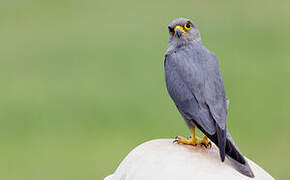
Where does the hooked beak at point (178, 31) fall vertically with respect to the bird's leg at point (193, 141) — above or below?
above

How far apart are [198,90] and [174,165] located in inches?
31.8

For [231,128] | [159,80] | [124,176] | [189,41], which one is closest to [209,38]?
[159,80]

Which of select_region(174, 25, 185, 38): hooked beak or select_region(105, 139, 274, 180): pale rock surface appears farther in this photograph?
select_region(174, 25, 185, 38): hooked beak

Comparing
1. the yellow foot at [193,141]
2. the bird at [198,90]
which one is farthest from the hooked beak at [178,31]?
the yellow foot at [193,141]

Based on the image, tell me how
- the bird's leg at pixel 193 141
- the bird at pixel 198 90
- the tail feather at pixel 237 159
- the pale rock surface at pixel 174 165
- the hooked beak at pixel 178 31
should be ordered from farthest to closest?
the hooked beak at pixel 178 31, the bird's leg at pixel 193 141, the bird at pixel 198 90, the tail feather at pixel 237 159, the pale rock surface at pixel 174 165

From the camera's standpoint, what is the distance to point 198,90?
400 centimetres

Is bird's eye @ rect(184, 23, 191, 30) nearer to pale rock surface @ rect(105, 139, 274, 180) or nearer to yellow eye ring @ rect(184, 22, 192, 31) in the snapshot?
yellow eye ring @ rect(184, 22, 192, 31)

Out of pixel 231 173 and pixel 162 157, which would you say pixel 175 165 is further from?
pixel 231 173

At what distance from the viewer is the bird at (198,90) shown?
377 centimetres

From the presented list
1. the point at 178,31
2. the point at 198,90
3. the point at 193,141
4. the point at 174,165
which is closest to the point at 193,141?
the point at 193,141

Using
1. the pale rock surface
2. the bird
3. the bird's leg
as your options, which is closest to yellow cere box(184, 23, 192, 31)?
the bird

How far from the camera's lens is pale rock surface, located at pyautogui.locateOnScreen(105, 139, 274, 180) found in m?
3.34

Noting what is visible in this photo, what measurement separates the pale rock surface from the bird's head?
102 centimetres

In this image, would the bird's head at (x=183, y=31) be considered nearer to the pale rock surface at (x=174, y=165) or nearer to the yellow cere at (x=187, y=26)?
the yellow cere at (x=187, y=26)
